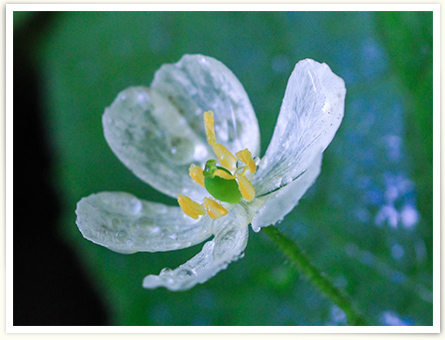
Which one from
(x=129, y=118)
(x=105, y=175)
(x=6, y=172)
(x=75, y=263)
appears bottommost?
(x=75, y=263)

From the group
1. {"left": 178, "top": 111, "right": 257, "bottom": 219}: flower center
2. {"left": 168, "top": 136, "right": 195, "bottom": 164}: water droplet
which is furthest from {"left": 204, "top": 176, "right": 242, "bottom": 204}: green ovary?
{"left": 168, "top": 136, "right": 195, "bottom": 164}: water droplet

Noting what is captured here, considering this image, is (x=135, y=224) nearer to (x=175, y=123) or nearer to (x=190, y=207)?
(x=190, y=207)

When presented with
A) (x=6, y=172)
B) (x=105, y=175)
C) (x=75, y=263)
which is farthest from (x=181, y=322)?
(x=6, y=172)

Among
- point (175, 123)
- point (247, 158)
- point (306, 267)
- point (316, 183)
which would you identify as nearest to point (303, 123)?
point (247, 158)

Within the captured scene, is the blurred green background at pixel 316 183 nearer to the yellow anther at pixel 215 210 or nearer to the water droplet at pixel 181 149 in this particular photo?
the water droplet at pixel 181 149

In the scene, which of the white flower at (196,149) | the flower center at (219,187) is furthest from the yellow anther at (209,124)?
the white flower at (196,149)
